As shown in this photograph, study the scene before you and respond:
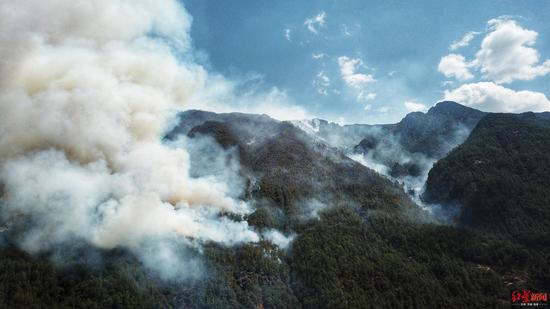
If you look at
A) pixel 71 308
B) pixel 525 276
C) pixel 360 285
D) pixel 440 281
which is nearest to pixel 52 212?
pixel 71 308

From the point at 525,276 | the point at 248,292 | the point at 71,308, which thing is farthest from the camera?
the point at 525,276

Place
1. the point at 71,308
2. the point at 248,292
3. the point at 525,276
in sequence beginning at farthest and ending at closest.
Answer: the point at 525,276 < the point at 248,292 < the point at 71,308

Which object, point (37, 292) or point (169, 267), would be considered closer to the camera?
point (37, 292)

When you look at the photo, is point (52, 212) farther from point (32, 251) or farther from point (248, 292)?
point (248, 292)

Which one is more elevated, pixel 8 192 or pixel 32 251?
pixel 8 192

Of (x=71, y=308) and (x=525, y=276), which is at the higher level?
(x=525, y=276)

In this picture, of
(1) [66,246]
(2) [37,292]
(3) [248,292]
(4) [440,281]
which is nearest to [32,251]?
(1) [66,246]

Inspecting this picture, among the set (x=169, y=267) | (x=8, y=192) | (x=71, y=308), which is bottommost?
(x=71, y=308)

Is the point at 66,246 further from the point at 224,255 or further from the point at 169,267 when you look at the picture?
the point at 224,255

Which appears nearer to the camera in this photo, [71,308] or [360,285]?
[71,308]
